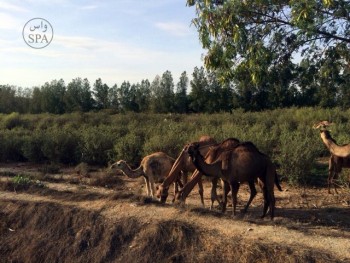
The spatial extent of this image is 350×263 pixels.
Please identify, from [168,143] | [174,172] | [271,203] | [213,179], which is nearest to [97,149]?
[168,143]

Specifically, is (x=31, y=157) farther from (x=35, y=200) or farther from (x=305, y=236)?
(x=305, y=236)

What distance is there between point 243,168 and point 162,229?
207 centimetres

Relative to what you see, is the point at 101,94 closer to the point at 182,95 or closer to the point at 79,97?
the point at 79,97

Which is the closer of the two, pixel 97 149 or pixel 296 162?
pixel 296 162

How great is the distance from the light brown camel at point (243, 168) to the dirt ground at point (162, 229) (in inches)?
24.5

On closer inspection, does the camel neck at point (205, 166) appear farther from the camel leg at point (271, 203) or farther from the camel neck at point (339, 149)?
the camel neck at point (339, 149)

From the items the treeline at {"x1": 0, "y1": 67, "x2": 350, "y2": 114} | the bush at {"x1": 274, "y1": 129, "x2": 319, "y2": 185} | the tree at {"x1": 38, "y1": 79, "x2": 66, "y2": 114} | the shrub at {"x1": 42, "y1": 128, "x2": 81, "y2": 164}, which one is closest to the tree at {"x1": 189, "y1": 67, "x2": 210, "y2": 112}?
the treeline at {"x1": 0, "y1": 67, "x2": 350, "y2": 114}

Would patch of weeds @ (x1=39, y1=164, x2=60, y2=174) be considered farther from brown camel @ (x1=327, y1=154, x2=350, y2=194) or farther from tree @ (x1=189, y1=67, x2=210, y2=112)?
tree @ (x1=189, y1=67, x2=210, y2=112)

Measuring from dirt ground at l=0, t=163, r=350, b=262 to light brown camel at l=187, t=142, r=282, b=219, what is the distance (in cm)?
62

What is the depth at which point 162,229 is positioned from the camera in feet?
27.1

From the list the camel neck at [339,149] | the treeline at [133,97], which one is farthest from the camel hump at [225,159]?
the treeline at [133,97]

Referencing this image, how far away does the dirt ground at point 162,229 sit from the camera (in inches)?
284

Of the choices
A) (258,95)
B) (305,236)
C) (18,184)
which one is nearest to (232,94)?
(258,95)

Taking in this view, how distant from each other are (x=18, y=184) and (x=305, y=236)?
8.22 meters
